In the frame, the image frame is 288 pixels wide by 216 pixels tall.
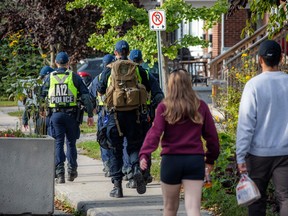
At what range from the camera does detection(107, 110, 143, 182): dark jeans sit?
35.8ft

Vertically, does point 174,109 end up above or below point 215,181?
above

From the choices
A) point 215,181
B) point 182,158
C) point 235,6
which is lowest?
point 215,181

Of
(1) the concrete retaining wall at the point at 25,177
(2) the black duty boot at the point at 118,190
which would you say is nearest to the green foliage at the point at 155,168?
(2) the black duty boot at the point at 118,190

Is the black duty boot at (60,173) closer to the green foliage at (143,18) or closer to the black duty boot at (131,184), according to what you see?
the black duty boot at (131,184)

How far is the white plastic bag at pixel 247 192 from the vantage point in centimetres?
739

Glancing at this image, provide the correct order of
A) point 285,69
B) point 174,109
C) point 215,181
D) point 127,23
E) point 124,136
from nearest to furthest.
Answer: point 174,109, point 215,181, point 124,136, point 285,69, point 127,23

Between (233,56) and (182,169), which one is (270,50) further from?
(233,56)

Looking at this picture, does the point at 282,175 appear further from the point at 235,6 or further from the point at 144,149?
the point at 235,6

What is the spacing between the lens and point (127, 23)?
23906 mm

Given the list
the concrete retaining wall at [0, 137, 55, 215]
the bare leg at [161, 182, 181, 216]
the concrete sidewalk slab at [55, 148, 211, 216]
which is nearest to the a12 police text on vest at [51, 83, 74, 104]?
the concrete sidewalk slab at [55, 148, 211, 216]

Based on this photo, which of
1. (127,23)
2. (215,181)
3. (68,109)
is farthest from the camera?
(127,23)

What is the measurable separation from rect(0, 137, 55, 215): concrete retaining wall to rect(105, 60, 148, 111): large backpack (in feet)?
3.57

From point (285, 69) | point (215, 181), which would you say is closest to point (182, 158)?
point (215, 181)

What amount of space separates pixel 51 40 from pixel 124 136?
43.7 feet
